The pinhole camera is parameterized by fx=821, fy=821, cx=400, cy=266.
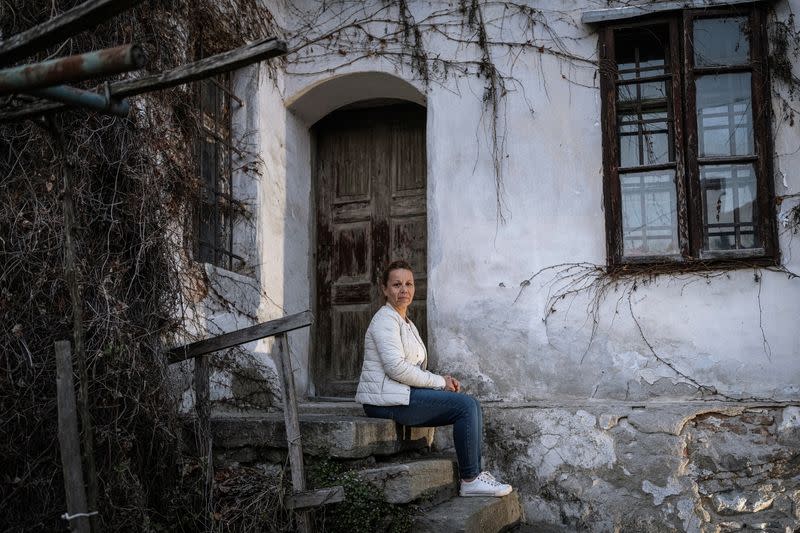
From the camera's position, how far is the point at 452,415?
4699 millimetres

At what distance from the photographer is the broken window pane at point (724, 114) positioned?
5434 millimetres

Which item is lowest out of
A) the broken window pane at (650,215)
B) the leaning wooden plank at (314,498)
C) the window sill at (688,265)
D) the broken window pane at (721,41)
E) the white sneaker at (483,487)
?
the white sneaker at (483,487)

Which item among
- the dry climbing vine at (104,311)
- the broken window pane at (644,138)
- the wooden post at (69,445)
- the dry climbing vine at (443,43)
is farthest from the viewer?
the dry climbing vine at (443,43)

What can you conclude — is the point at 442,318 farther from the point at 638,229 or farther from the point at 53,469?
the point at 53,469

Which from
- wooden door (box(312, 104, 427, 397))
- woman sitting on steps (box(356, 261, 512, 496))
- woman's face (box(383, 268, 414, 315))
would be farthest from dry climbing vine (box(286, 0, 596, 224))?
woman sitting on steps (box(356, 261, 512, 496))

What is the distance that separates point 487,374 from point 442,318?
50 cm

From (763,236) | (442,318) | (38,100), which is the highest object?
(38,100)

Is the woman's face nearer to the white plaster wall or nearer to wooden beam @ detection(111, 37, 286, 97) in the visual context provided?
the white plaster wall

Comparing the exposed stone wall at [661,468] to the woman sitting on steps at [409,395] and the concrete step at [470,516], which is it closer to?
the concrete step at [470,516]

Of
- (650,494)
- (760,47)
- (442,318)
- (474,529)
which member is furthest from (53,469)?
(760,47)

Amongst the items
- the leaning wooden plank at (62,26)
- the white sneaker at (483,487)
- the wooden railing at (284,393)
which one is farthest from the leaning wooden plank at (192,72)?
the white sneaker at (483,487)

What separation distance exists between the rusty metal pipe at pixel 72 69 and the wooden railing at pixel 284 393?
2.13 m

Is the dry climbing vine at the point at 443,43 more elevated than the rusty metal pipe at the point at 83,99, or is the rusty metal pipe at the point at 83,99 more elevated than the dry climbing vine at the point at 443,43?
the dry climbing vine at the point at 443,43

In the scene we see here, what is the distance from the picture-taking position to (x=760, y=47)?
5398 millimetres
